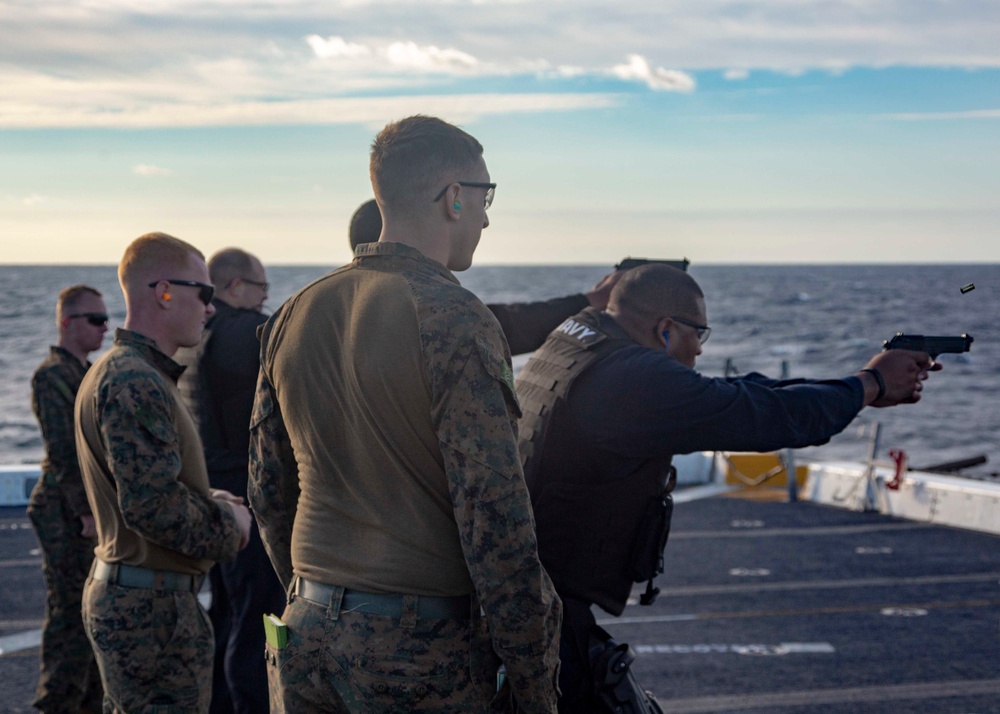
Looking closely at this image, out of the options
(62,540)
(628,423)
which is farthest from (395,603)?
(62,540)

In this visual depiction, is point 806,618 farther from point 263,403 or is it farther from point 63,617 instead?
point 263,403

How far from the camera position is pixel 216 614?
5.32 m

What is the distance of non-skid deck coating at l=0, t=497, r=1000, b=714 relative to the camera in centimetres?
639

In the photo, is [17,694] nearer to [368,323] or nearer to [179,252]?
[179,252]

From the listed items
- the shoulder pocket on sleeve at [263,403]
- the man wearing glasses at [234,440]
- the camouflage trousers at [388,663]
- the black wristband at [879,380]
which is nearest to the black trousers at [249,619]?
the man wearing glasses at [234,440]

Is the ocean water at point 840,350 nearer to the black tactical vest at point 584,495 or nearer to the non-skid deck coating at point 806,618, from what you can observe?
the non-skid deck coating at point 806,618

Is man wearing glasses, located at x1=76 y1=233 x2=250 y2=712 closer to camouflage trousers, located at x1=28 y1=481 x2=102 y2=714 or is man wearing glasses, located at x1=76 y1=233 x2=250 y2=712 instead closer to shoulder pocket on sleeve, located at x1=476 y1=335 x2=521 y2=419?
shoulder pocket on sleeve, located at x1=476 y1=335 x2=521 y2=419

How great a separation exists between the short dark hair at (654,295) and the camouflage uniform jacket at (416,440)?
1.18m

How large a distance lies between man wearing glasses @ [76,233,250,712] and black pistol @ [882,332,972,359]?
2.45 m

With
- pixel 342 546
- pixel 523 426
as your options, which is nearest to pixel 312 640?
pixel 342 546

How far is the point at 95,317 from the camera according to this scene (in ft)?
20.2

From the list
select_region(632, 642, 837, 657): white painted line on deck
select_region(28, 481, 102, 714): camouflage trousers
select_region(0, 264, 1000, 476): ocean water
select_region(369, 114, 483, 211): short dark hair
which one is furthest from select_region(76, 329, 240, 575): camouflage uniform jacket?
select_region(0, 264, 1000, 476): ocean water

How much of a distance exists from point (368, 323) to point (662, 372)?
1.17 metres

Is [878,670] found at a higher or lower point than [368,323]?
lower
